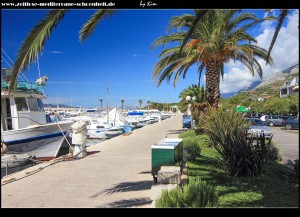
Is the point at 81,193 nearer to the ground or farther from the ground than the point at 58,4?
nearer to the ground

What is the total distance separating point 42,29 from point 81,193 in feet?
11.5

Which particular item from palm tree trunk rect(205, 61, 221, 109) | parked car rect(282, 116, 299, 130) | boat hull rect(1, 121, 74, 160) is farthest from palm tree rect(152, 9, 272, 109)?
boat hull rect(1, 121, 74, 160)

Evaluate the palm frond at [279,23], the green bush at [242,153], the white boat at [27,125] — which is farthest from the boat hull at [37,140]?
the palm frond at [279,23]

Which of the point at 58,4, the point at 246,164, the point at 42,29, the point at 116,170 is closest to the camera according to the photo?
the point at 58,4

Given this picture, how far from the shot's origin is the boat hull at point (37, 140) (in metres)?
14.2

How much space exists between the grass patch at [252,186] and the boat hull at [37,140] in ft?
28.6

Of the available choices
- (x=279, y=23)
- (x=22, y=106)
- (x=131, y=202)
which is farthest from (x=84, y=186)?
(x=22, y=106)

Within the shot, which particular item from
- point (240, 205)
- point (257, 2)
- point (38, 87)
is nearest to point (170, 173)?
point (240, 205)

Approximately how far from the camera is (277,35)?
6922 mm

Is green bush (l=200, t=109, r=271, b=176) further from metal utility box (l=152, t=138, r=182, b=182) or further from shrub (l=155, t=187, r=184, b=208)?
shrub (l=155, t=187, r=184, b=208)

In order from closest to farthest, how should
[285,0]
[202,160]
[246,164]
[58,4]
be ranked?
1. [285,0]
2. [58,4]
3. [246,164]
4. [202,160]

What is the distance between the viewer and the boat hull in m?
14.2

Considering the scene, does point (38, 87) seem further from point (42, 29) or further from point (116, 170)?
point (42, 29)

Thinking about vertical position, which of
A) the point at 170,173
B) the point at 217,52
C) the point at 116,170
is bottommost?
the point at 116,170
